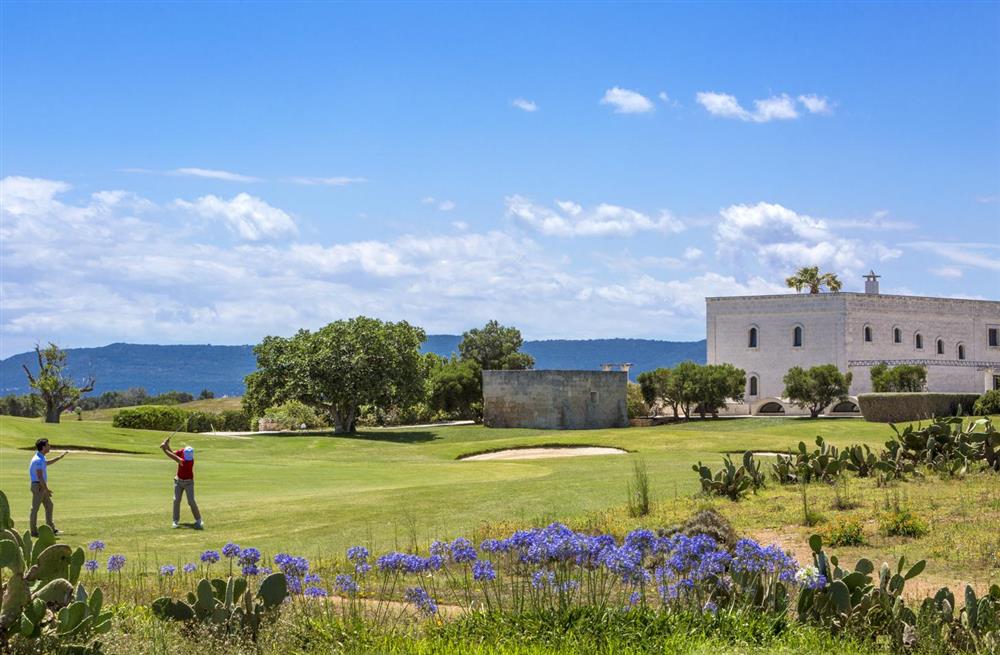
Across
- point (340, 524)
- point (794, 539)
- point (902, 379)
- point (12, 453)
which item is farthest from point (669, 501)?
point (902, 379)

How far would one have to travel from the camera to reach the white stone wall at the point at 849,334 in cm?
9469

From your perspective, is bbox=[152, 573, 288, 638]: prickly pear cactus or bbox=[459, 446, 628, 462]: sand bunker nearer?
bbox=[152, 573, 288, 638]: prickly pear cactus

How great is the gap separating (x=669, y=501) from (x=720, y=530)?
20.3 ft

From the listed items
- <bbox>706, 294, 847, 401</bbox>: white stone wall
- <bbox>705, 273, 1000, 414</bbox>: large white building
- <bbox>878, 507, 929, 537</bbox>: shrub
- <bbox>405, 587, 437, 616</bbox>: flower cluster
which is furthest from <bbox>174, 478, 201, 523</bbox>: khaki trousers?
<bbox>706, 294, 847, 401</bbox>: white stone wall

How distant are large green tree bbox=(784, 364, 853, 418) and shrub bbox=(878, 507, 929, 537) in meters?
64.2

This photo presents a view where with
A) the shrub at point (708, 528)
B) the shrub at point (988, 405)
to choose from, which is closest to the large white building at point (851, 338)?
the shrub at point (988, 405)

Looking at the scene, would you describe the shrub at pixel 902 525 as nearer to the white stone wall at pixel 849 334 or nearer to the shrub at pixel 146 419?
the shrub at pixel 146 419

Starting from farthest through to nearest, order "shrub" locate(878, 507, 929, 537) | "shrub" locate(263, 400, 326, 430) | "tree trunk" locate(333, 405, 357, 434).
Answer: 1. "shrub" locate(263, 400, 326, 430)
2. "tree trunk" locate(333, 405, 357, 434)
3. "shrub" locate(878, 507, 929, 537)

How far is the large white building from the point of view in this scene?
9450cm

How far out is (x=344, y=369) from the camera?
61.8 meters

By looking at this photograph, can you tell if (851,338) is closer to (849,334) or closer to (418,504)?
(849,334)

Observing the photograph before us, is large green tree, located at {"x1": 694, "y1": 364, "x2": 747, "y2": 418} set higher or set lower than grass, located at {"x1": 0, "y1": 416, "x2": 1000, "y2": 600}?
higher

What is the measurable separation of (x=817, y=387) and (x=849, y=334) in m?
17.2

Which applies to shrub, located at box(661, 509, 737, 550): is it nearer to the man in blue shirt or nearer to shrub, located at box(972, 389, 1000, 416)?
the man in blue shirt
